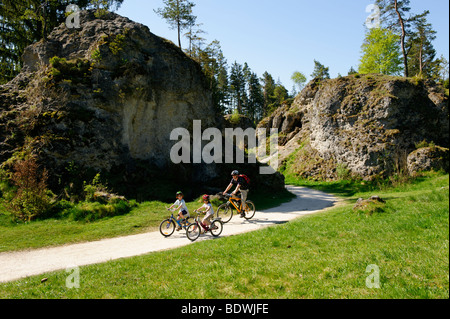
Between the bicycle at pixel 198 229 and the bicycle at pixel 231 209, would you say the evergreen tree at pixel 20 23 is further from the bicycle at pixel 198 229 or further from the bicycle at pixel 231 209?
the bicycle at pixel 198 229

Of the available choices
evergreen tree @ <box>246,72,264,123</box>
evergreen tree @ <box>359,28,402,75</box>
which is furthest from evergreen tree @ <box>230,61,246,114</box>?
evergreen tree @ <box>359,28,402,75</box>

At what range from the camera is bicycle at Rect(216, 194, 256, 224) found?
14938mm

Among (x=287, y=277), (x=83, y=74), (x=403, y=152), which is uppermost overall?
(x=83, y=74)

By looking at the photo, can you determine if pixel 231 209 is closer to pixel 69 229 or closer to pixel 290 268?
pixel 69 229

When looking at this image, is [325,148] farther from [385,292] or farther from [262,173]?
[385,292]

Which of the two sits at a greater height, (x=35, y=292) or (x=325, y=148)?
(x=325, y=148)

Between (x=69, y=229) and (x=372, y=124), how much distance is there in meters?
29.8

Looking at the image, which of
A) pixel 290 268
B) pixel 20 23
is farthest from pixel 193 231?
pixel 20 23

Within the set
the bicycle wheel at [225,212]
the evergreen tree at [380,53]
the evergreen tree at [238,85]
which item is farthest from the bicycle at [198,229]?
the evergreen tree at [238,85]

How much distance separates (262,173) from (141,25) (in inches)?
725

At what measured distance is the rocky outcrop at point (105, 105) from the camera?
18250 mm

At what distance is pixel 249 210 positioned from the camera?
49.6ft

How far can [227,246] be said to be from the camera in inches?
348

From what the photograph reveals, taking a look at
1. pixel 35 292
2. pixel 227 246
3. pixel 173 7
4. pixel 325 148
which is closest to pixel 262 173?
pixel 325 148
